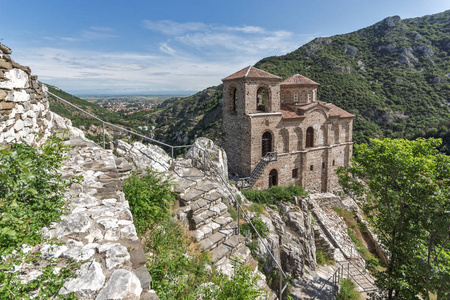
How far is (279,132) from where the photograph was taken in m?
19.2

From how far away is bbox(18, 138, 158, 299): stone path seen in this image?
246 centimetres

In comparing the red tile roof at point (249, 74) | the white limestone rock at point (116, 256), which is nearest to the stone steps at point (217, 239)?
the white limestone rock at point (116, 256)

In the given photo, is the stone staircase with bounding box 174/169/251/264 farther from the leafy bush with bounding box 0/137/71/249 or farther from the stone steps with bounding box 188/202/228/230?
the leafy bush with bounding box 0/137/71/249

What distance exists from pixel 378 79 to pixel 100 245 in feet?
216

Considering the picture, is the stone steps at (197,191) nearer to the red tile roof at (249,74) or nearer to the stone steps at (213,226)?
the stone steps at (213,226)

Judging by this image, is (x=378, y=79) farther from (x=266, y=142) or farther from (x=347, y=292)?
(x=347, y=292)

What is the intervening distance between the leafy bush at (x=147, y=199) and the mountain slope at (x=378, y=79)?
27.7m

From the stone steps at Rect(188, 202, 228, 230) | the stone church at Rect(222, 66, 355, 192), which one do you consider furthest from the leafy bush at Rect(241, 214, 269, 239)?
the stone church at Rect(222, 66, 355, 192)

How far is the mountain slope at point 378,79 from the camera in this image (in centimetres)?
4319

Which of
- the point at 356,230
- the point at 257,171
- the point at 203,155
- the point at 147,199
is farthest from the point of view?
the point at 257,171

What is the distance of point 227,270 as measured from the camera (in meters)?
5.12

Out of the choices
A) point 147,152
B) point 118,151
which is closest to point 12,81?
point 118,151

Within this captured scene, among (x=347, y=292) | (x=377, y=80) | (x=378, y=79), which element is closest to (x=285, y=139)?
(x=347, y=292)

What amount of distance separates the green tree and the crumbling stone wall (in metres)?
11.2
